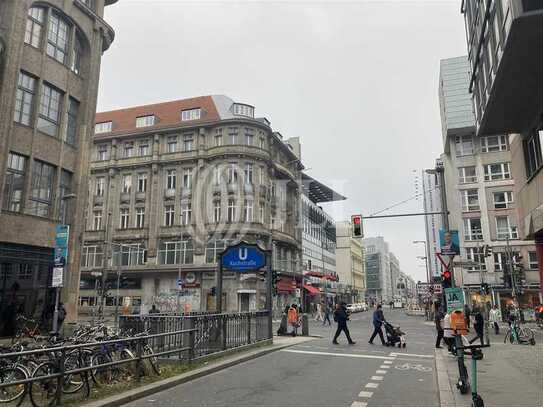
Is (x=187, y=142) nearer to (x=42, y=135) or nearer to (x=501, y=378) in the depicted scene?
(x=42, y=135)

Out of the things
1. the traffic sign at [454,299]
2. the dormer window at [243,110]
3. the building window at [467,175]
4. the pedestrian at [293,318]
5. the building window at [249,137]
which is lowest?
the pedestrian at [293,318]

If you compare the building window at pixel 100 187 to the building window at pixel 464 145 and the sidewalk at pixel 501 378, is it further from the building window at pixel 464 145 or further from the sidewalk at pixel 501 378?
the sidewalk at pixel 501 378

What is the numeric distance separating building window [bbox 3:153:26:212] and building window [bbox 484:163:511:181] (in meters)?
47.2

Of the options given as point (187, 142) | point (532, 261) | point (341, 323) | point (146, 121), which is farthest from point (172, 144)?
point (532, 261)

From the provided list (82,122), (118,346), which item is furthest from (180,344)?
(82,122)

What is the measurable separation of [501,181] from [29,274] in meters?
47.8

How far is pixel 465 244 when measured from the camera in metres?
51.8

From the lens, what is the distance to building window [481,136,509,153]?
52438 millimetres

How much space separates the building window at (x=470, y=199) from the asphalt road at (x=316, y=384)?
1613 inches

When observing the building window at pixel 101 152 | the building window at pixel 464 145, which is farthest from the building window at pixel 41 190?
the building window at pixel 464 145

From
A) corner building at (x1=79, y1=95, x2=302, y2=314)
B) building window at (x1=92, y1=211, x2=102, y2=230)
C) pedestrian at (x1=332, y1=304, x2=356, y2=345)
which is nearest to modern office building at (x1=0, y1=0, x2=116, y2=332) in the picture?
pedestrian at (x1=332, y1=304, x2=356, y2=345)

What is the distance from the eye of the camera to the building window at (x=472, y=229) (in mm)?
51625

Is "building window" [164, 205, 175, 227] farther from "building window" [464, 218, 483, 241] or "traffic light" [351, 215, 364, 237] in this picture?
"building window" [464, 218, 483, 241]

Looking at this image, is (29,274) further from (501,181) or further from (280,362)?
(501,181)
